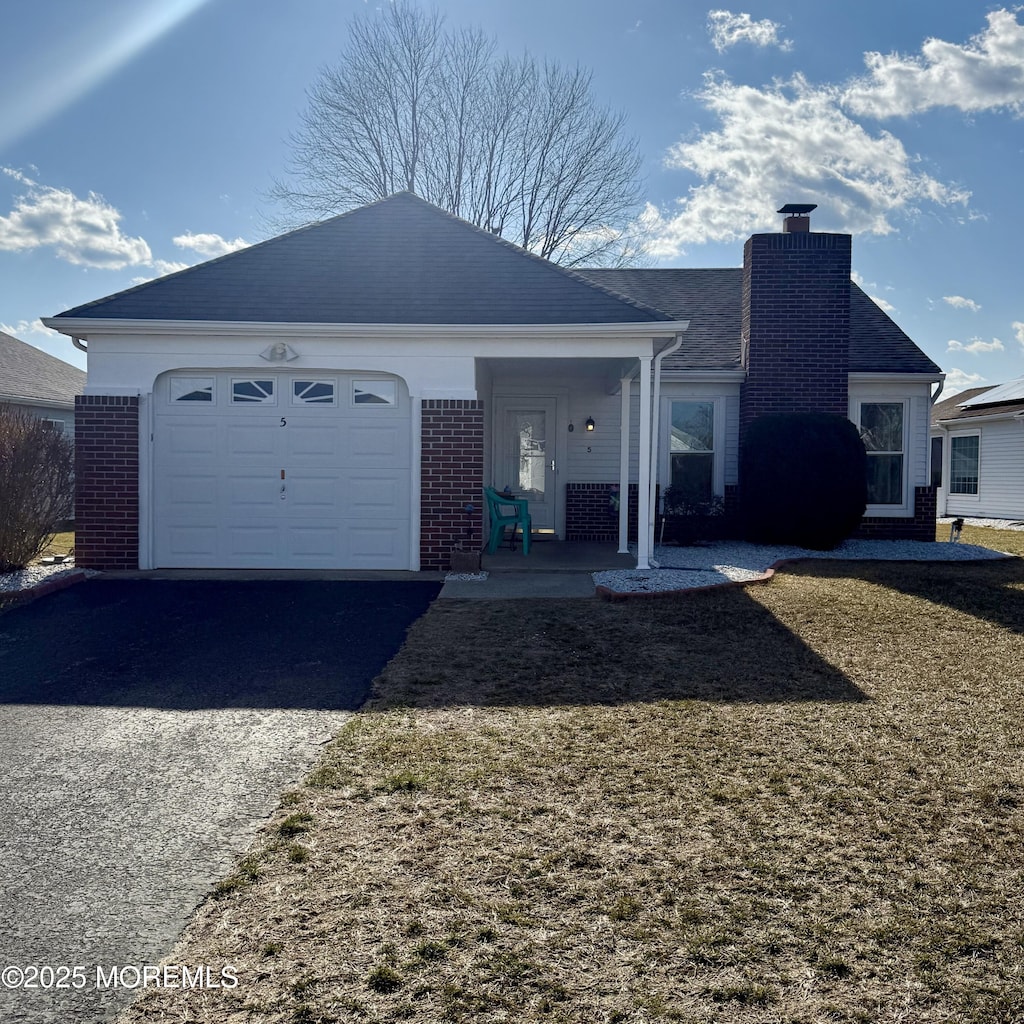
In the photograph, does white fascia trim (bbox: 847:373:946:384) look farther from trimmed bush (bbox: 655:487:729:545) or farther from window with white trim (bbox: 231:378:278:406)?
window with white trim (bbox: 231:378:278:406)

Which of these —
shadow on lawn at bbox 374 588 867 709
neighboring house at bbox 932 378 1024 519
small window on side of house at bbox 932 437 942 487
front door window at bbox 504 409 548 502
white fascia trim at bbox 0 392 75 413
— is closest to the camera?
shadow on lawn at bbox 374 588 867 709

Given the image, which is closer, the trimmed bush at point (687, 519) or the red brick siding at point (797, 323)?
the trimmed bush at point (687, 519)

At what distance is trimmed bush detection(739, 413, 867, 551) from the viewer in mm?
12562

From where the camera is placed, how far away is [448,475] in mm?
10281

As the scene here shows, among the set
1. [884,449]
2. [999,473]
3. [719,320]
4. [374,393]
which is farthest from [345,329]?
[999,473]

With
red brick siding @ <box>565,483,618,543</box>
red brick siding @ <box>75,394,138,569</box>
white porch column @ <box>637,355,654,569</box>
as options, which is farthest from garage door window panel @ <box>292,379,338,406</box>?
red brick siding @ <box>565,483,618,543</box>

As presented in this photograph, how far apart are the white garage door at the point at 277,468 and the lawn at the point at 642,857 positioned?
472 cm

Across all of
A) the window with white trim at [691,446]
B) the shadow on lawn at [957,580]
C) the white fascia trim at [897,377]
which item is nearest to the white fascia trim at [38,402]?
the window with white trim at [691,446]

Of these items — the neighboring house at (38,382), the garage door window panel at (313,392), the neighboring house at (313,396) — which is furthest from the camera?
the neighboring house at (38,382)

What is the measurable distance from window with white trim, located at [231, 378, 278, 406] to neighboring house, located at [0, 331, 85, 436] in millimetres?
8450

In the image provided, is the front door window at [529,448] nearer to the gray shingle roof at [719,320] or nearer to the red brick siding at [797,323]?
the gray shingle roof at [719,320]

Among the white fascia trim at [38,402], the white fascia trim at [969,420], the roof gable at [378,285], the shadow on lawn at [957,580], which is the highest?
the roof gable at [378,285]

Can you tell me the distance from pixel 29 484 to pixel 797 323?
11527 millimetres

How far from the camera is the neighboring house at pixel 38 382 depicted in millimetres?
18359
